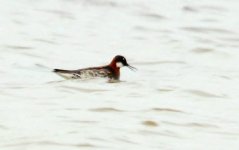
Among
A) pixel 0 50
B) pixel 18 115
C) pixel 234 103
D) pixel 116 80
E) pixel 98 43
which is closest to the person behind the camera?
pixel 18 115

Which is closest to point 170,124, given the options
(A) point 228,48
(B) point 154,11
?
(A) point 228,48

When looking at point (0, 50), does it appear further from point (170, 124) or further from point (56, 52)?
point (170, 124)

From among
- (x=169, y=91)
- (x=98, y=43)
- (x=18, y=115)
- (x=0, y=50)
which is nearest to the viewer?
(x=18, y=115)

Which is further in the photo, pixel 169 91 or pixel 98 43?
pixel 98 43

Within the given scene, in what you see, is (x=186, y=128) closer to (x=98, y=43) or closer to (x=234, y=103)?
(x=234, y=103)

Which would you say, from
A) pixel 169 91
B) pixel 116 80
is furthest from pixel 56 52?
pixel 169 91

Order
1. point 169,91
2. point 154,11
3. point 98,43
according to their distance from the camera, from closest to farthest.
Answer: point 169,91, point 98,43, point 154,11
